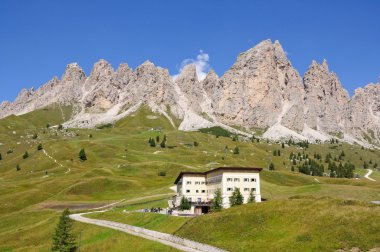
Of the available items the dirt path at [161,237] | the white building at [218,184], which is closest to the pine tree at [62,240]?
the dirt path at [161,237]

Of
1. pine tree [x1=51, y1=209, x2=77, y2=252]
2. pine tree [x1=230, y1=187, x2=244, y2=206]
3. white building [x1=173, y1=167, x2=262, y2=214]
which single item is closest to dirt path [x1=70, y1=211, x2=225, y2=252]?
pine tree [x1=51, y1=209, x2=77, y2=252]

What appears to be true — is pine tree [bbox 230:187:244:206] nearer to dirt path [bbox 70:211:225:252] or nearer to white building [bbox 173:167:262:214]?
white building [bbox 173:167:262:214]

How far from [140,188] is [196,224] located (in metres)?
96.6

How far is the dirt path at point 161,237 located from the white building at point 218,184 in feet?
81.9

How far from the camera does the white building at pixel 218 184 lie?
368 feet

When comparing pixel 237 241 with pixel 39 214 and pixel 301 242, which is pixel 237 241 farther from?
pixel 39 214

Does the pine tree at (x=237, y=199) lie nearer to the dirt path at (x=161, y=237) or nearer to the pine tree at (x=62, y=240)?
the dirt path at (x=161, y=237)

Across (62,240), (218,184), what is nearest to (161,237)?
(62,240)

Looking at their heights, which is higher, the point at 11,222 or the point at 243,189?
the point at 243,189

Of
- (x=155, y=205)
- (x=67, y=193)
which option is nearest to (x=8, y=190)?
(x=67, y=193)

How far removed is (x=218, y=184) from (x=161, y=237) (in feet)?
152

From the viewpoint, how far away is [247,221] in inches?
2544

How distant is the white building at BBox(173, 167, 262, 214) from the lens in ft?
368

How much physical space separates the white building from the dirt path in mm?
24954
